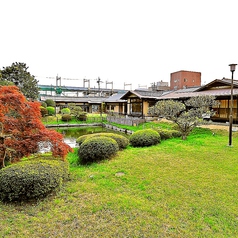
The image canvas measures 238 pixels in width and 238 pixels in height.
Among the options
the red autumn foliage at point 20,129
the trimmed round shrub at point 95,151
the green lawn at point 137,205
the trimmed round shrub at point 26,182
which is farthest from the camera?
the trimmed round shrub at point 95,151

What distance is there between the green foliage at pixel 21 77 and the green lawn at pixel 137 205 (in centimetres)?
2402

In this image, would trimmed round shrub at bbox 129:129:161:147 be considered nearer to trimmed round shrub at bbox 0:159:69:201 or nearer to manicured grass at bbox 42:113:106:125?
trimmed round shrub at bbox 0:159:69:201

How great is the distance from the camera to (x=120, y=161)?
660 cm

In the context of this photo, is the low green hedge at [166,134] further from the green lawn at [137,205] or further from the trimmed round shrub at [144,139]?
the green lawn at [137,205]

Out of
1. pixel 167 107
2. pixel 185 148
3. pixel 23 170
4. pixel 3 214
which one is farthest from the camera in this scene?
pixel 167 107

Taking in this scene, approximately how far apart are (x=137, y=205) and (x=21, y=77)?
90.7ft

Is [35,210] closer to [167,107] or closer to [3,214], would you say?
[3,214]

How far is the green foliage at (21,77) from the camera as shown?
25.3 metres

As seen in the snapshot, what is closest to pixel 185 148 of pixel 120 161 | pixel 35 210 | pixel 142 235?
pixel 120 161

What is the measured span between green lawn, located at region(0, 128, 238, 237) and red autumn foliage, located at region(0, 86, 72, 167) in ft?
4.66

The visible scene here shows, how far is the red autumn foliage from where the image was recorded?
199 inches

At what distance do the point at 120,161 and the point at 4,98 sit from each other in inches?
165

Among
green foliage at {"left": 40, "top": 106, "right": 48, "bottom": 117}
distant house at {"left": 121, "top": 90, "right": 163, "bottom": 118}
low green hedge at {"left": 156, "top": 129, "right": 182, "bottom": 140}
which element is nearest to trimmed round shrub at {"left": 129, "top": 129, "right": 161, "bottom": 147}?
low green hedge at {"left": 156, "top": 129, "right": 182, "bottom": 140}

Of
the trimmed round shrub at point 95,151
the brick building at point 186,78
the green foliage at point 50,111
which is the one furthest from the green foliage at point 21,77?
the brick building at point 186,78
